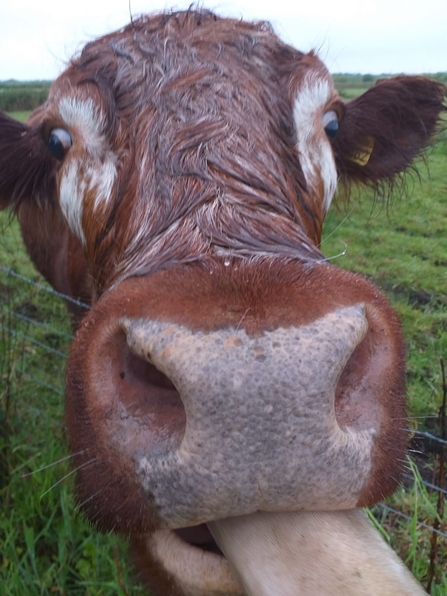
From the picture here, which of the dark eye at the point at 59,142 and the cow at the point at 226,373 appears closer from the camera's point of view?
the cow at the point at 226,373

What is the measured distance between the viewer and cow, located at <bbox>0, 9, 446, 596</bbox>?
1184 millimetres

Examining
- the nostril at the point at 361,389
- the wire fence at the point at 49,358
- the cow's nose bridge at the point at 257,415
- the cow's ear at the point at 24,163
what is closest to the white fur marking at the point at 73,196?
the cow's ear at the point at 24,163

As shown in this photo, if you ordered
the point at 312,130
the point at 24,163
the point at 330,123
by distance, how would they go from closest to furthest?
1. the point at 312,130
2. the point at 330,123
3. the point at 24,163

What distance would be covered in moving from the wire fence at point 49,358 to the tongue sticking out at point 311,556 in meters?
1.39

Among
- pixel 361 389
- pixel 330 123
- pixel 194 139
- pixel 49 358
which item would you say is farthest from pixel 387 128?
pixel 49 358

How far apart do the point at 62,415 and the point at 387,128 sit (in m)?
2.73

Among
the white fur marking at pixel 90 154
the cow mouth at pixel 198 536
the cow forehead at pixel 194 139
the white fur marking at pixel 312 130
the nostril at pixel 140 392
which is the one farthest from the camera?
the white fur marking at pixel 312 130

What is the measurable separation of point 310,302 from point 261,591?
636 millimetres

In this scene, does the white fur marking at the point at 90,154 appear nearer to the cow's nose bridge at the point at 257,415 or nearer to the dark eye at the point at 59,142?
the dark eye at the point at 59,142

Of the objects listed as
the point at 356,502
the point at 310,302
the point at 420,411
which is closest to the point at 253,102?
the point at 310,302

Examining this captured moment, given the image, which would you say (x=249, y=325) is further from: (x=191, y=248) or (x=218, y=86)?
(x=218, y=86)

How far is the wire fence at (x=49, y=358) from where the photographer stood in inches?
123

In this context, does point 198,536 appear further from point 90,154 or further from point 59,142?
point 59,142

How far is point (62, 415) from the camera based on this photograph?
3.87 m
